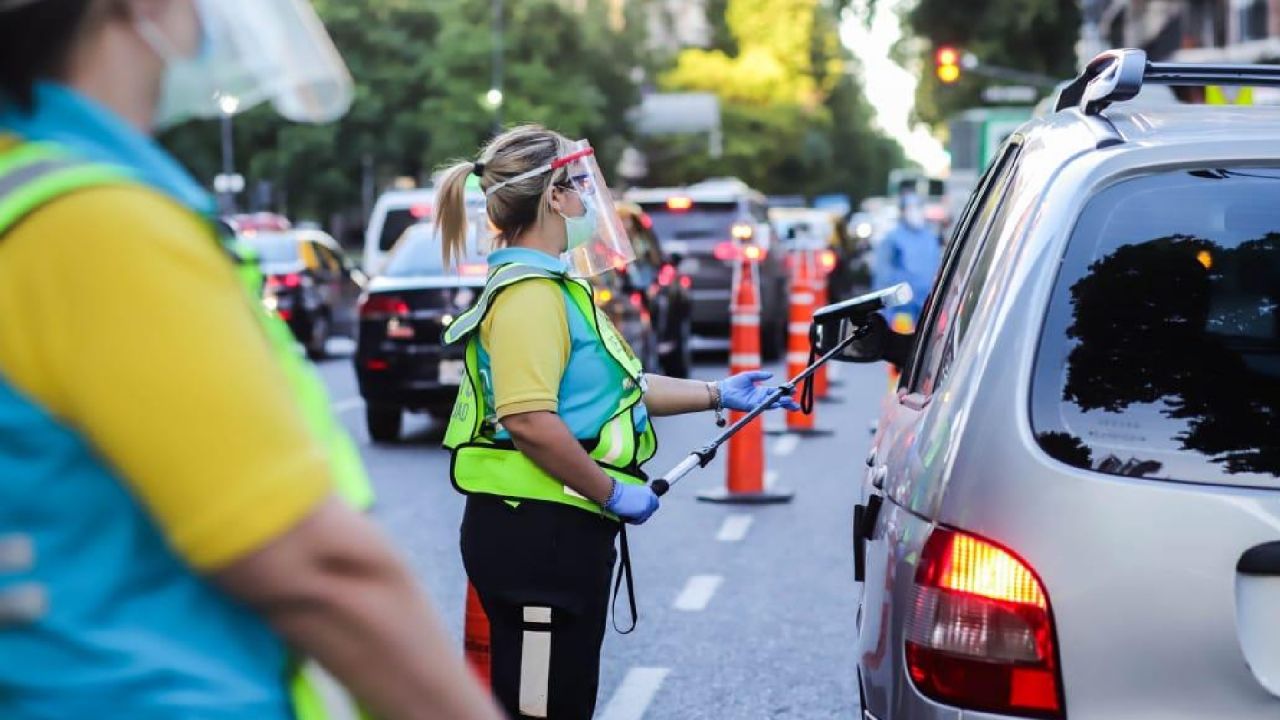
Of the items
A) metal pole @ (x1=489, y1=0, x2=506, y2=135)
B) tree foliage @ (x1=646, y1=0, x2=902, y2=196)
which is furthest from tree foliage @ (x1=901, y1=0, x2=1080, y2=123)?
tree foliage @ (x1=646, y1=0, x2=902, y2=196)

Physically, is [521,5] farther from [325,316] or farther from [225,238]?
[225,238]

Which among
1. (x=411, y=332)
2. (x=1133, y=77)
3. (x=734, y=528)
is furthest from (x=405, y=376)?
(x=1133, y=77)

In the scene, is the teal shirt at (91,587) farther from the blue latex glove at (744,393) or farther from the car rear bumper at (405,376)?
the car rear bumper at (405,376)

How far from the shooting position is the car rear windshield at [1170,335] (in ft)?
9.83

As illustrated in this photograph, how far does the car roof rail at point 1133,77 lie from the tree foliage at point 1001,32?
46.3 metres

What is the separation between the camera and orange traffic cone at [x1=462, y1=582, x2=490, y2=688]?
4.39 m

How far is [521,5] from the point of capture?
7175 centimetres

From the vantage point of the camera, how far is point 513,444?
4043 millimetres

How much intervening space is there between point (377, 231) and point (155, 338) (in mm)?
23769

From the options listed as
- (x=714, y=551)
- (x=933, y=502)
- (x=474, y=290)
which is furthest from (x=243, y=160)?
(x=933, y=502)

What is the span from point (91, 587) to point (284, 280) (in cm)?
2378

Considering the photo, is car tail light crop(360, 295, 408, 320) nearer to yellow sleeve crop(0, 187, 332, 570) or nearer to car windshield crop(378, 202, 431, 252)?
car windshield crop(378, 202, 431, 252)

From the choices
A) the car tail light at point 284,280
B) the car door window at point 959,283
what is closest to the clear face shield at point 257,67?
the car door window at point 959,283

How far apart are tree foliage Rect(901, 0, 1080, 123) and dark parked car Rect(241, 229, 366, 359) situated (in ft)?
82.6
